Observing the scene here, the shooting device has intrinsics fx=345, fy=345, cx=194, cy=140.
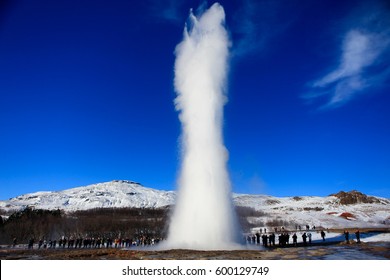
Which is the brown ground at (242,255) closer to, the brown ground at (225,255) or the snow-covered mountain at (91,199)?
the brown ground at (225,255)

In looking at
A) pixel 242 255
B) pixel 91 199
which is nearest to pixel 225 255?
pixel 242 255

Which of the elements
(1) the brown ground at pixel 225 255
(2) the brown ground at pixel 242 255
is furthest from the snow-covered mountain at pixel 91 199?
(1) the brown ground at pixel 225 255

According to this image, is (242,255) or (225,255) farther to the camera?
(225,255)

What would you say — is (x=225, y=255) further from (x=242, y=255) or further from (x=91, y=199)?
(x=91, y=199)

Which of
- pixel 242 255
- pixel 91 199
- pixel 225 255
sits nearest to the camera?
pixel 242 255

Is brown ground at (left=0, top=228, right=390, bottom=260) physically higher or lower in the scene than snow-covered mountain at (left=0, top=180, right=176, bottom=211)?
lower

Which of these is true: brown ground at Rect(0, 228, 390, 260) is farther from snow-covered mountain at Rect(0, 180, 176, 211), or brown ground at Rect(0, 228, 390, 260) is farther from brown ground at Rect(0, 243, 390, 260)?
snow-covered mountain at Rect(0, 180, 176, 211)

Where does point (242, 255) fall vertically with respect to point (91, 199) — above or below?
below

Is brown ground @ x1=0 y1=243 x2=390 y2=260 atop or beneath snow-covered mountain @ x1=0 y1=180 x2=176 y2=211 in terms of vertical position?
beneath

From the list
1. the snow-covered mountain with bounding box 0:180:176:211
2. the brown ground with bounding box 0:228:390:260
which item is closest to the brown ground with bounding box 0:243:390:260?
the brown ground with bounding box 0:228:390:260

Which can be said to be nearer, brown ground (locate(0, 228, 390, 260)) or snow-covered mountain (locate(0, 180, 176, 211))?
brown ground (locate(0, 228, 390, 260))

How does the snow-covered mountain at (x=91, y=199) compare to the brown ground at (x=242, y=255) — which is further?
the snow-covered mountain at (x=91, y=199)

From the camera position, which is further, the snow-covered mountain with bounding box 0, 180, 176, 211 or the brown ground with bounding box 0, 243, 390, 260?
the snow-covered mountain with bounding box 0, 180, 176, 211
